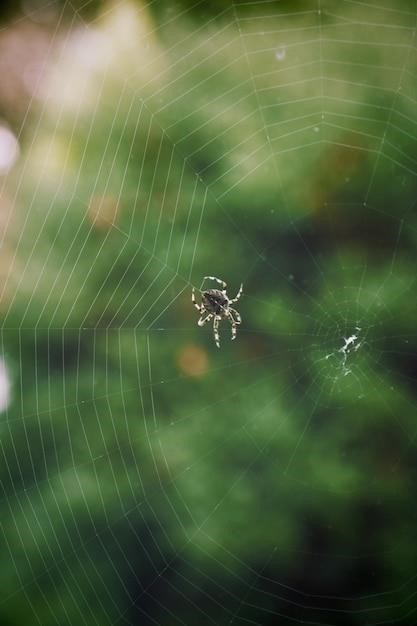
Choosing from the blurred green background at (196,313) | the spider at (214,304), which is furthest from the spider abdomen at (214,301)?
the blurred green background at (196,313)

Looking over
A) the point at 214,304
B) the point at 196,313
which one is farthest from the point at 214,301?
the point at 196,313

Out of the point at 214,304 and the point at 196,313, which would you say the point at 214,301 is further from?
the point at 196,313

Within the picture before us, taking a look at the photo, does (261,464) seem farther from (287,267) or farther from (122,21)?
(122,21)

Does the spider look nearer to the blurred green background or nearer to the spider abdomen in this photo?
the spider abdomen

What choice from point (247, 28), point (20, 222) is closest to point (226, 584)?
point (20, 222)

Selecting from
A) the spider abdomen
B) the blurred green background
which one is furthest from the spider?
the blurred green background

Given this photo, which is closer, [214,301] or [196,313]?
[214,301]
